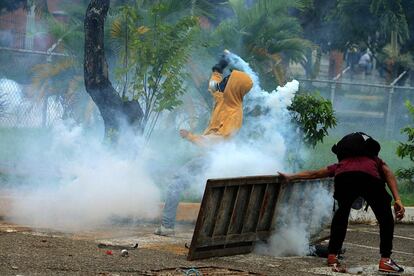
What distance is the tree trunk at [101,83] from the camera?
1346 centimetres

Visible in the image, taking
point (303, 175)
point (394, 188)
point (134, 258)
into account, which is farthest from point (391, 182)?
point (134, 258)

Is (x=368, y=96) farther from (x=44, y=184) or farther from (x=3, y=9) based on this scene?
(x=44, y=184)

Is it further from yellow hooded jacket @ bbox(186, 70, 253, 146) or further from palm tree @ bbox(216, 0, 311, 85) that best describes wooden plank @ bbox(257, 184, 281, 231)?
palm tree @ bbox(216, 0, 311, 85)

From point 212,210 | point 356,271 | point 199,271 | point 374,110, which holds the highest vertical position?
point 374,110

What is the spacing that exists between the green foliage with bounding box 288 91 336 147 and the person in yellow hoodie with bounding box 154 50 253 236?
2.34 m

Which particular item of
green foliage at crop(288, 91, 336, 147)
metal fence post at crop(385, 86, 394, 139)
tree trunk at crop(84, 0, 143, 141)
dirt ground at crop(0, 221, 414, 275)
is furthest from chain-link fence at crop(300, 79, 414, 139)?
dirt ground at crop(0, 221, 414, 275)

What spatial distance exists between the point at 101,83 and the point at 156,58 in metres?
0.82

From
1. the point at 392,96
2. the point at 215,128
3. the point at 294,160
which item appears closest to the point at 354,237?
the point at 294,160

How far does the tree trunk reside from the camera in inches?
530

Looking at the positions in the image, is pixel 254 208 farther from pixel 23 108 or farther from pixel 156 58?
pixel 23 108

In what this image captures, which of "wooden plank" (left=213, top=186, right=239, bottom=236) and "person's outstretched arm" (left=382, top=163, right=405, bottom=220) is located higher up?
"person's outstretched arm" (left=382, top=163, right=405, bottom=220)

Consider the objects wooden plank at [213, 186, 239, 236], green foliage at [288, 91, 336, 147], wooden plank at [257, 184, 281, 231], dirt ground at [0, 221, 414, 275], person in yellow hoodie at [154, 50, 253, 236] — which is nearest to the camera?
dirt ground at [0, 221, 414, 275]

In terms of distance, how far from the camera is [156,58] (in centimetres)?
1338

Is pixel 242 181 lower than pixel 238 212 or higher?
higher
